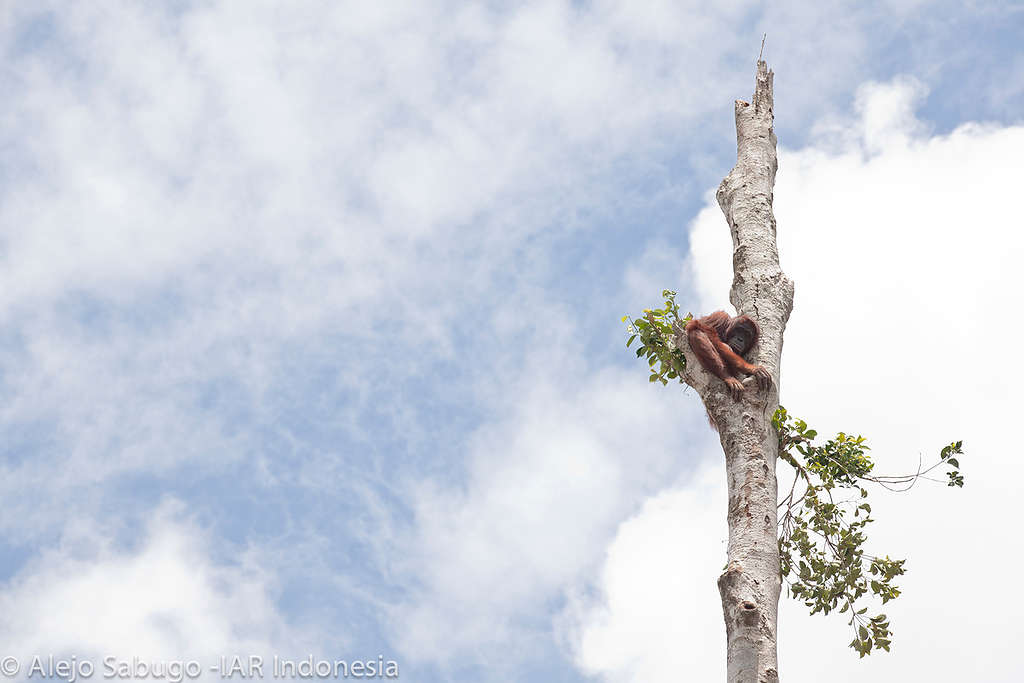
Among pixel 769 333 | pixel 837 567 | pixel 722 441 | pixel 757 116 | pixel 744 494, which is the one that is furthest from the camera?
pixel 757 116

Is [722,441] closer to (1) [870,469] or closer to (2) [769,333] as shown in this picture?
(2) [769,333]

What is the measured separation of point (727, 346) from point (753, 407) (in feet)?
2.26

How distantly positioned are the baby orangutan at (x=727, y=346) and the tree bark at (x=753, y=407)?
72mm

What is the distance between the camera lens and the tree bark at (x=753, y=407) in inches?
269

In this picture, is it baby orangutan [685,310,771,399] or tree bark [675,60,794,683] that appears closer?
tree bark [675,60,794,683]

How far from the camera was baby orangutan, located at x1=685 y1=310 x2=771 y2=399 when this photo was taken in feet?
26.2

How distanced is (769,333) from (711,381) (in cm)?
73

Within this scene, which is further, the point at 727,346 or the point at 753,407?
the point at 727,346

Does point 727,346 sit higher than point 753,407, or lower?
higher

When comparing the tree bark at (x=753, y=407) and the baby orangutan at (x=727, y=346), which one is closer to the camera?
the tree bark at (x=753, y=407)

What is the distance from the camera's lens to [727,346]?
27.3ft

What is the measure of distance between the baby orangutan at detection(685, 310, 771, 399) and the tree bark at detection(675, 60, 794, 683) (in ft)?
0.24

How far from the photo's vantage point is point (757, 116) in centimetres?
1009

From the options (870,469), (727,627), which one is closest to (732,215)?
(870,469)
